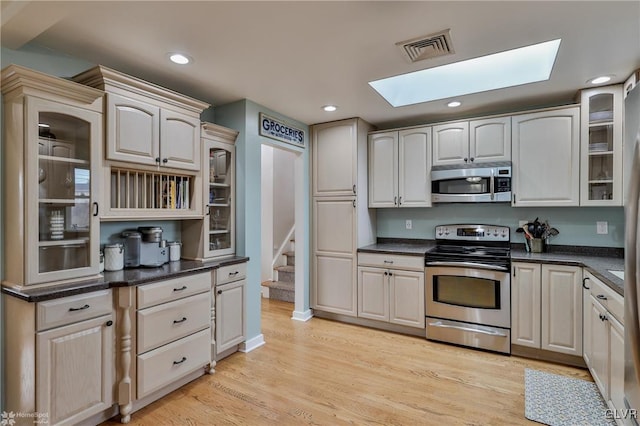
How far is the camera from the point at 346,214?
384 centimetres

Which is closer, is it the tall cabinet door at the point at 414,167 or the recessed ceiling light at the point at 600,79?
the recessed ceiling light at the point at 600,79

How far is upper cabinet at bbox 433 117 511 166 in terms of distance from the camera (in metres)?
3.28

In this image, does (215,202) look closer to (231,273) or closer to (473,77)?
(231,273)

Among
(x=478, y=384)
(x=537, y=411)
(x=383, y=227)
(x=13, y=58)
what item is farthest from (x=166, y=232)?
(x=537, y=411)

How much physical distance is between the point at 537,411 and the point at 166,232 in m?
3.18

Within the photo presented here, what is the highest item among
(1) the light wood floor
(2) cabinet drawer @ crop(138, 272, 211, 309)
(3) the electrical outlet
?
(3) the electrical outlet

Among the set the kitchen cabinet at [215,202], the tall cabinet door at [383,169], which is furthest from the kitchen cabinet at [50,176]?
the tall cabinet door at [383,169]

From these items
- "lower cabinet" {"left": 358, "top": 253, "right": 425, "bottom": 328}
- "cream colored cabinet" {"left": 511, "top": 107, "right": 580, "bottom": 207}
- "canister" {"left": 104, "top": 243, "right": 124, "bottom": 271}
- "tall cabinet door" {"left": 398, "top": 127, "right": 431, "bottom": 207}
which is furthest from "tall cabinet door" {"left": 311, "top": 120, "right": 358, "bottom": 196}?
"canister" {"left": 104, "top": 243, "right": 124, "bottom": 271}

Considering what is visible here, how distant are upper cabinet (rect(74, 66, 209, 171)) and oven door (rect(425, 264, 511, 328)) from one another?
2599 mm

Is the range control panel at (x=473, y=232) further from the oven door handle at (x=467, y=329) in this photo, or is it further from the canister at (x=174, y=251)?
the canister at (x=174, y=251)

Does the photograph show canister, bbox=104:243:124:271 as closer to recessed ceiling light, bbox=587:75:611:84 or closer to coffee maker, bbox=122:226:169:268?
coffee maker, bbox=122:226:169:268

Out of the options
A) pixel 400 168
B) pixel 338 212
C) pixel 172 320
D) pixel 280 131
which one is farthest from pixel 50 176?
pixel 400 168

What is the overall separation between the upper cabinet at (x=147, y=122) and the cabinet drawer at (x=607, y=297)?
3.00 metres

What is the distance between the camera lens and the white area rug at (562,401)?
6.70 ft
